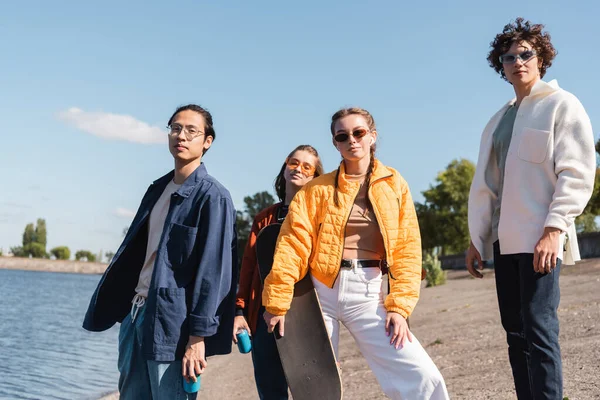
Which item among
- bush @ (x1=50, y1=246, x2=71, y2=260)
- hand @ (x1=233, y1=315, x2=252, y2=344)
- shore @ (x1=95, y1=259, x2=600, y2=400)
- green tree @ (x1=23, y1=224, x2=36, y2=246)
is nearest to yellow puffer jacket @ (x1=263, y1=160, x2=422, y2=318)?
hand @ (x1=233, y1=315, x2=252, y2=344)

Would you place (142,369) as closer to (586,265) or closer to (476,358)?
(476,358)

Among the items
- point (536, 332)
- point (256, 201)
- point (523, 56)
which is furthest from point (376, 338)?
point (256, 201)

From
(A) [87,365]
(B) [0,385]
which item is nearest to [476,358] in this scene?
(B) [0,385]

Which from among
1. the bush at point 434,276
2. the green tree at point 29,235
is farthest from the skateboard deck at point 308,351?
the green tree at point 29,235

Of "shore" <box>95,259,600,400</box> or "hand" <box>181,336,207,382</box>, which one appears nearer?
"hand" <box>181,336,207,382</box>

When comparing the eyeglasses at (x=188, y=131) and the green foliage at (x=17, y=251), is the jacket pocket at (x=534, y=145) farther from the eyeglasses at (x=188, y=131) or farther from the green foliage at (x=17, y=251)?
the green foliage at (x=17, y=251)

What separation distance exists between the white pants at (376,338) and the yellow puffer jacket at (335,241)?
7cm

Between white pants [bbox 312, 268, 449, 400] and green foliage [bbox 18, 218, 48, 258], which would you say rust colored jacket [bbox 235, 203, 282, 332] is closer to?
white pants [bbox 312, 268, 449, 400]

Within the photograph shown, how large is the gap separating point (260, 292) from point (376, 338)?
1157 millimetres

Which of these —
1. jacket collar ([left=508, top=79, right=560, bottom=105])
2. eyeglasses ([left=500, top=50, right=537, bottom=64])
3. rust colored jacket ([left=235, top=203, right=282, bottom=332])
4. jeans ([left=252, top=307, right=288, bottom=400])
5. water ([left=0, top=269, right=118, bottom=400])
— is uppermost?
eyeglasses ([left=500, top=50, right=537, bottom=64])

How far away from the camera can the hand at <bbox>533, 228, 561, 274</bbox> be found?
3.42m

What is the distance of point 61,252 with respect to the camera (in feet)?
479

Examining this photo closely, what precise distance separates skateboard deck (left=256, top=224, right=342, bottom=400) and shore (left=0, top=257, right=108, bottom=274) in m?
127

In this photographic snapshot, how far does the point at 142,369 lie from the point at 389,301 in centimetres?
139
